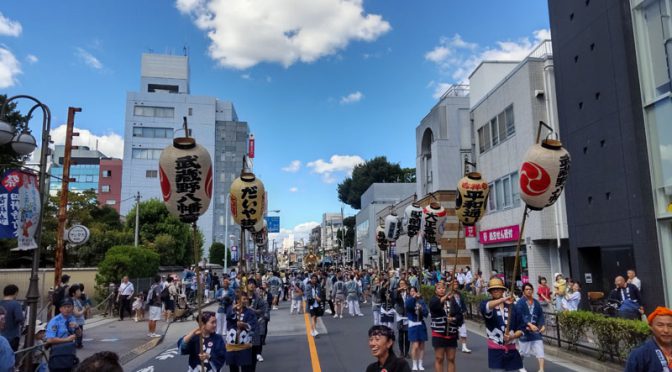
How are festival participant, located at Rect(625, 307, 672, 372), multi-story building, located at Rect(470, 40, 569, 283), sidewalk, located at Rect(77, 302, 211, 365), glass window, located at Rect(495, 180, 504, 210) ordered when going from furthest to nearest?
glass window, located at Rect(495, 180, 504, 210) → multi-story building, located at Rect(470, 40, 569, 283) → sidewalk, located at Rect(77, 302, 211, 365) → festival participant, located at Rect(625, 307, 672, 372)

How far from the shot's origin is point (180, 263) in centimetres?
4406

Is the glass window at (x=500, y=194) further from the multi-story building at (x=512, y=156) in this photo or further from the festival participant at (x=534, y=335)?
the festival participant at (x=534, y=335)

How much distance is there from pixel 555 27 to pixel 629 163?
722 centimetres

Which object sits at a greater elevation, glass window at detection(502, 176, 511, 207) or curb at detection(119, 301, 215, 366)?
glass window at detection(502, 176, 511, 207)

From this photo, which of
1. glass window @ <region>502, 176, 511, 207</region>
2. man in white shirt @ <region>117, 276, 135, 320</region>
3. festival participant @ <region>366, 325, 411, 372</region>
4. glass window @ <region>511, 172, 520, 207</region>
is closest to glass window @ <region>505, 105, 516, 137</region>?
glass window @ <region>511, 172, 520, 207</region>

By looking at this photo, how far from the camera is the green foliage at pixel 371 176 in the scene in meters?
72.5

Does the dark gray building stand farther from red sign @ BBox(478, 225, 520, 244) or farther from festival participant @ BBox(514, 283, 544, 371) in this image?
festival participant @ BBox(514, 283, 544, 371)

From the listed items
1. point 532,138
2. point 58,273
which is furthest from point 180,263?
point 532,138

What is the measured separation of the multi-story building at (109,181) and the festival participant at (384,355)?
8127cm

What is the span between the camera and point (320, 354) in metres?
11.9

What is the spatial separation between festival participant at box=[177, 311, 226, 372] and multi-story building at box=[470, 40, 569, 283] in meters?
16.7

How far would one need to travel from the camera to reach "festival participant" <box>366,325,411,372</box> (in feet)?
13.9

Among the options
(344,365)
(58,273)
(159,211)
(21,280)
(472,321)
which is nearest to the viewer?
(344,365)

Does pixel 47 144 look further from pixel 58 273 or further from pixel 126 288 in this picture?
pixel 126 288
